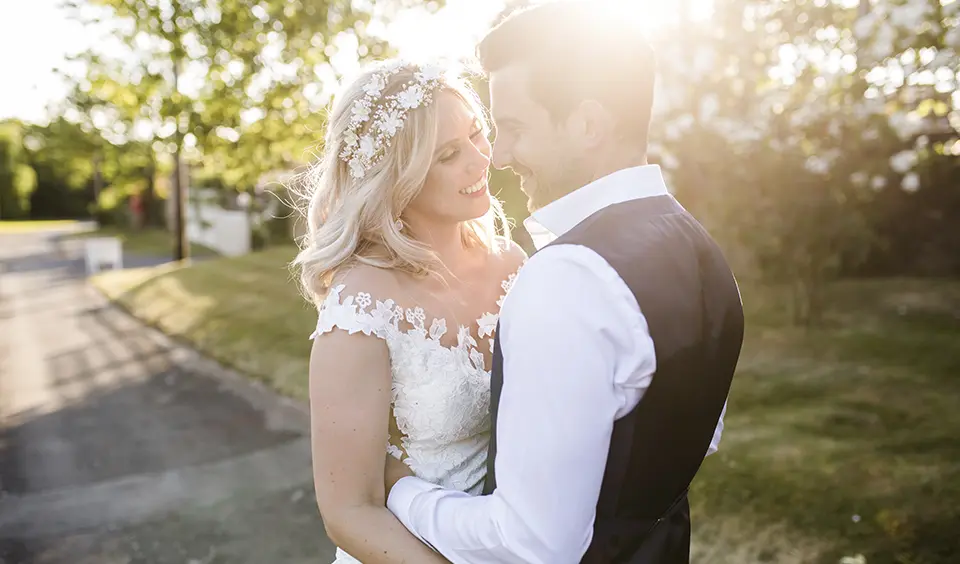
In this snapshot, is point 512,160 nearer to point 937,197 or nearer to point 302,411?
point 302,411

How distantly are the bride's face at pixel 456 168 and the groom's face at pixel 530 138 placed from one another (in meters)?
0.59

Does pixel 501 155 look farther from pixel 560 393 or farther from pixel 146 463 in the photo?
pixel 146 463

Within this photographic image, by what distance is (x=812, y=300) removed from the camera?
9531 millimetres

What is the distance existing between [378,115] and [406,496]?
106 centimetres

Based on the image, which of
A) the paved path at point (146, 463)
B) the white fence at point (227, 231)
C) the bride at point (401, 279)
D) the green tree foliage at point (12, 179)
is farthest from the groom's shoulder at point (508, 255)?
the green tree foliage at point (12, 179)

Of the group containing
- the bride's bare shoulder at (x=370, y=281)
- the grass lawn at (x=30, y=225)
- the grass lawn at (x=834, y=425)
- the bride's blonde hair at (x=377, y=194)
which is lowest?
the grass lawn at (x=30, y=225)

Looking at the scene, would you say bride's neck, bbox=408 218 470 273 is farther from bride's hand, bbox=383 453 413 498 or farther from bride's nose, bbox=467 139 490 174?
bride's hand, bbox=383 453 413 498

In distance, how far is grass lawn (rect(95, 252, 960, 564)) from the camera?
473 cm

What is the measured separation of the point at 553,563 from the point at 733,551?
3547 millimetres

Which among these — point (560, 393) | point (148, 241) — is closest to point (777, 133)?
point (560, 393)

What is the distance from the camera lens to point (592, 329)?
1.41 m

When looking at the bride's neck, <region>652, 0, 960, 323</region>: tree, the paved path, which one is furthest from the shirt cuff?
<region>652, 0, 960, 323</region>: tree

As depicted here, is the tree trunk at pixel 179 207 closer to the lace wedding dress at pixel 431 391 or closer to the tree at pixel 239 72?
the tree at pixel 239 72

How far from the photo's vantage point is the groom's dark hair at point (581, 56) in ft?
5.19
